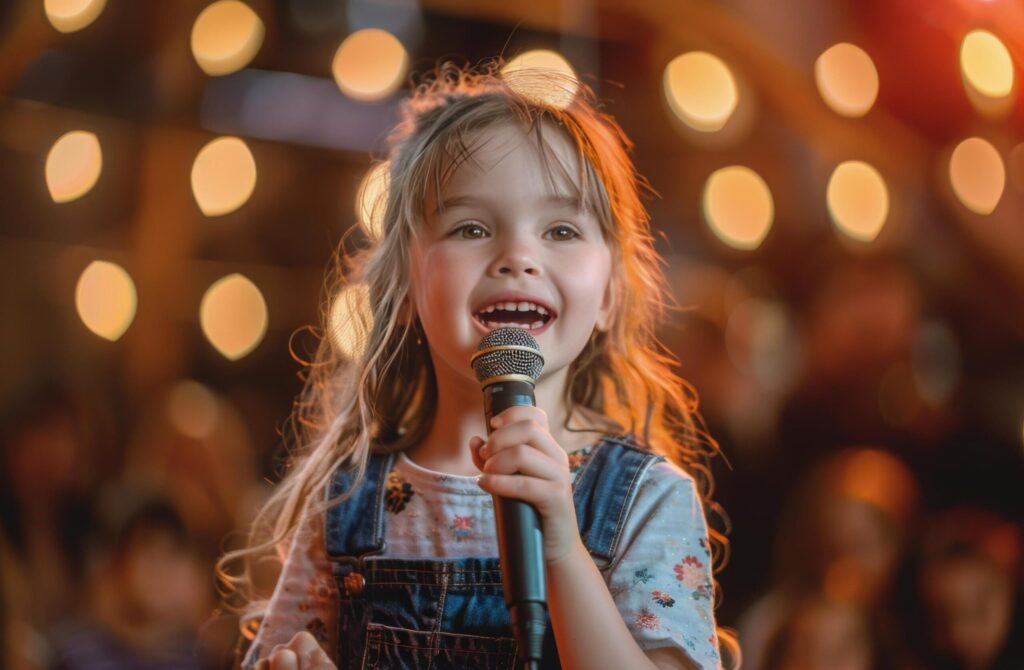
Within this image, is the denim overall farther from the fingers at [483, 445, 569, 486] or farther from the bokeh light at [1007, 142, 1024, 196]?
the bokeh light at [1007, 142, 1024, 196]

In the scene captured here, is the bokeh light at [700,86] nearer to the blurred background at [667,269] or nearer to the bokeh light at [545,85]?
the blurred background at [667,269]

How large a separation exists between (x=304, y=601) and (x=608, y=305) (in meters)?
0.39

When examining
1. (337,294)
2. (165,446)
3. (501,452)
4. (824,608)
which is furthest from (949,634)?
(165,446)

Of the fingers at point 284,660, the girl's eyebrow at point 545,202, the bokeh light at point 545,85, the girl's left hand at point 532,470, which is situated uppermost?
the bokeh light at point 545,85

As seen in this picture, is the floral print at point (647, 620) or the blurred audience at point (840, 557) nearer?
the floral print at point (647, 620)

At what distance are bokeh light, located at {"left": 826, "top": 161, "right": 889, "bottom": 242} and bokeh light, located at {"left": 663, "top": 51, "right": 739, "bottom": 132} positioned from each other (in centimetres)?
40

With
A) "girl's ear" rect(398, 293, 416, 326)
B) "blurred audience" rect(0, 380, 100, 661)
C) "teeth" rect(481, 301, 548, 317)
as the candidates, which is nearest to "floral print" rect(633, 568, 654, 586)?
"teeth" rect(481, 301, 548, 317)

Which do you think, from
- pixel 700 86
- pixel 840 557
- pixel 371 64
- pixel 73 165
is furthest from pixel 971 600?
pixel 73 165

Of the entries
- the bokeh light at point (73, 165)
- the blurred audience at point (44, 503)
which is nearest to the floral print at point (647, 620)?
the blurred audience at point (44, 503)

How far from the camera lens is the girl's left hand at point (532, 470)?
2.32 feet

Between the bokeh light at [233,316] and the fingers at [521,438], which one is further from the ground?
the bokeh light at [233,316]

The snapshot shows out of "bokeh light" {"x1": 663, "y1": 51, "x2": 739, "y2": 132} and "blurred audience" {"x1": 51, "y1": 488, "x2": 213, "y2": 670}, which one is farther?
"bokeh light" {"x1": 663, "y1": 51, "x2": 739, "y2": 132}

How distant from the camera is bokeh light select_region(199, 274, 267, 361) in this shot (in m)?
3.84

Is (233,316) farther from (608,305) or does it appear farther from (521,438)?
(521,438)
